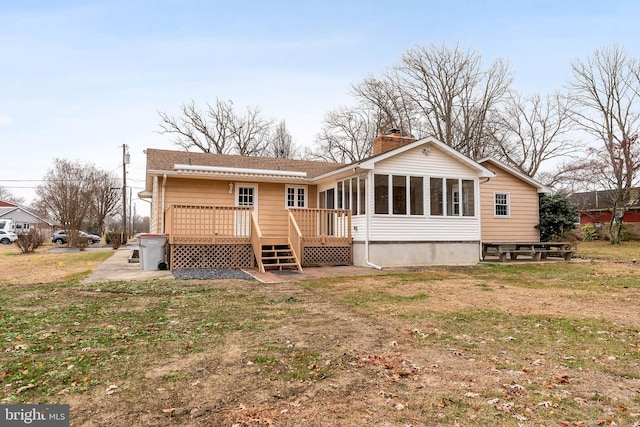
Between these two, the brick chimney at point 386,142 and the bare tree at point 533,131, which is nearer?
the brick chimney at point 386,142

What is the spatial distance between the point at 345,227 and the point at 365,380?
10030 mm

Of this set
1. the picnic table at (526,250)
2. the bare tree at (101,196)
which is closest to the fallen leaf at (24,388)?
the picnic table at (526,250)

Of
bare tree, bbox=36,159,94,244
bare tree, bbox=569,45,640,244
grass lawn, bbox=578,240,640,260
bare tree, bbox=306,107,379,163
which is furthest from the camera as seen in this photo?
bare tree, bbox=306,107,379,163

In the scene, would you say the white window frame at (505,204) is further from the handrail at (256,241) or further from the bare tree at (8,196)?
the bare tree at (8,196)

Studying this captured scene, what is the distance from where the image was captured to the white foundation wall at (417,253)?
1259cm

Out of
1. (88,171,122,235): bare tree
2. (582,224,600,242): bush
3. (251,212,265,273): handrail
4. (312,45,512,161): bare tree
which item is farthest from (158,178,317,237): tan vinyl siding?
(88,171,122,235): bare tree

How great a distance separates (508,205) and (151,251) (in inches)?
574

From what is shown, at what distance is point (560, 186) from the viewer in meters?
32.5

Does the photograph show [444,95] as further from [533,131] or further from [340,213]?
[340,213]

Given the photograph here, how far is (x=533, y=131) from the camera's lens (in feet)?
102

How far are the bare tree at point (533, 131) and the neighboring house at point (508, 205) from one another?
14.0 meters

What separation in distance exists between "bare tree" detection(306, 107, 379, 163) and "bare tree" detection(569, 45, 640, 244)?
49.4 ft

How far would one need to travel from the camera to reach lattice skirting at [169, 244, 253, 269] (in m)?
11.6

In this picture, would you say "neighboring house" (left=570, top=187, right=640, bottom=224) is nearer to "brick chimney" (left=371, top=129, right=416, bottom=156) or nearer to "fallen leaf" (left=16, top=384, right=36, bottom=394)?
"brick chimney" (left=371, top=129, right=416, bottom=156)
